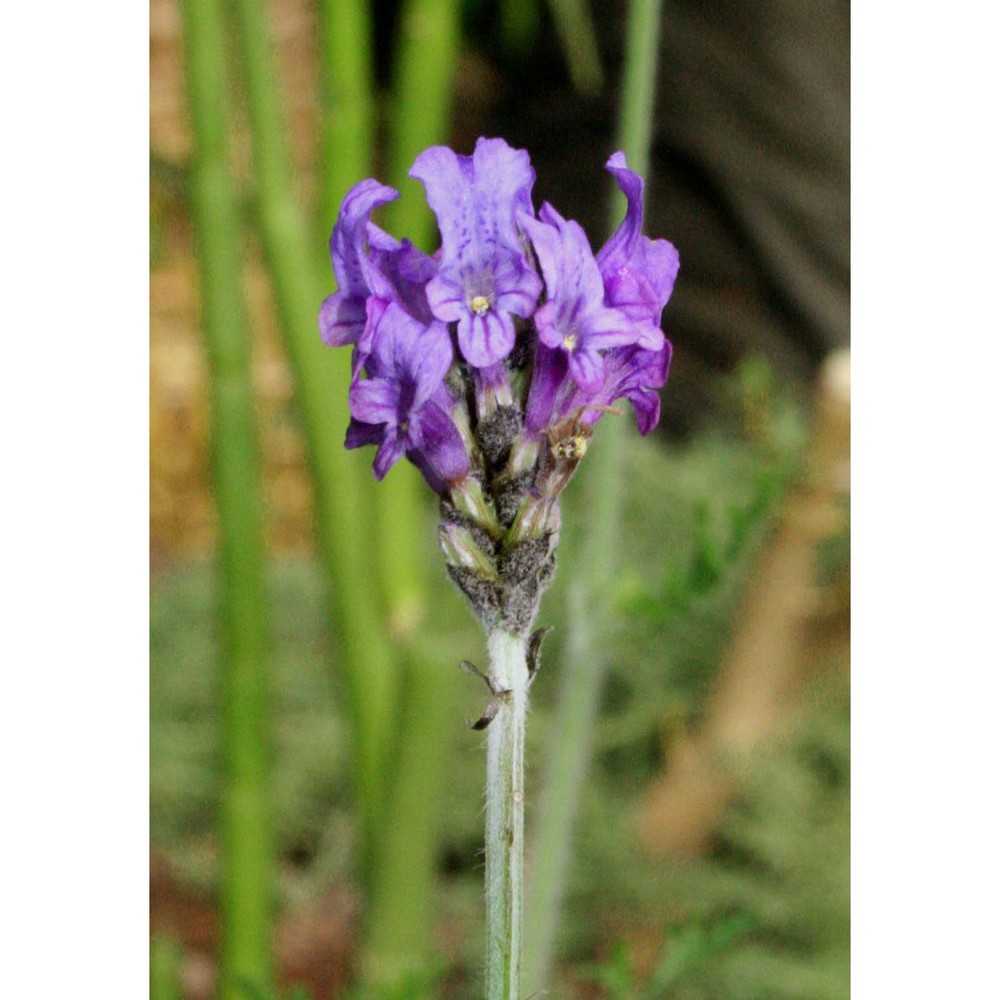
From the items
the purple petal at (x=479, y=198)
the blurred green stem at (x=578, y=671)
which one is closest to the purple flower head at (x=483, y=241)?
the purple petal at (x=479, y=198)

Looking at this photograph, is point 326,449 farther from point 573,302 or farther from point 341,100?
point 573,302

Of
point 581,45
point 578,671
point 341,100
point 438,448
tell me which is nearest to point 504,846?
point 438,448

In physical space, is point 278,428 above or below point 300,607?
above

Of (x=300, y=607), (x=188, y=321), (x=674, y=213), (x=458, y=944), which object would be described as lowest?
(x=458, y=944)

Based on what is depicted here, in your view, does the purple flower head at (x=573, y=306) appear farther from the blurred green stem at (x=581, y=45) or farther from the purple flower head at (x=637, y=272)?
the blurred green stem at (x=581, y=45)

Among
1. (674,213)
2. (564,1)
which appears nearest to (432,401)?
(564,1)

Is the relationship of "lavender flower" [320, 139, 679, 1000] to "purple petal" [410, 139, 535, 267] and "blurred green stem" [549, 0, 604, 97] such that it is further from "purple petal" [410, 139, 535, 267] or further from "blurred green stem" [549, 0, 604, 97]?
"blurred green stem" [549, 0, 604, 97]

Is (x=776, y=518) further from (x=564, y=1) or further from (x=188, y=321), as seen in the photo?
(x=188, y=321)
